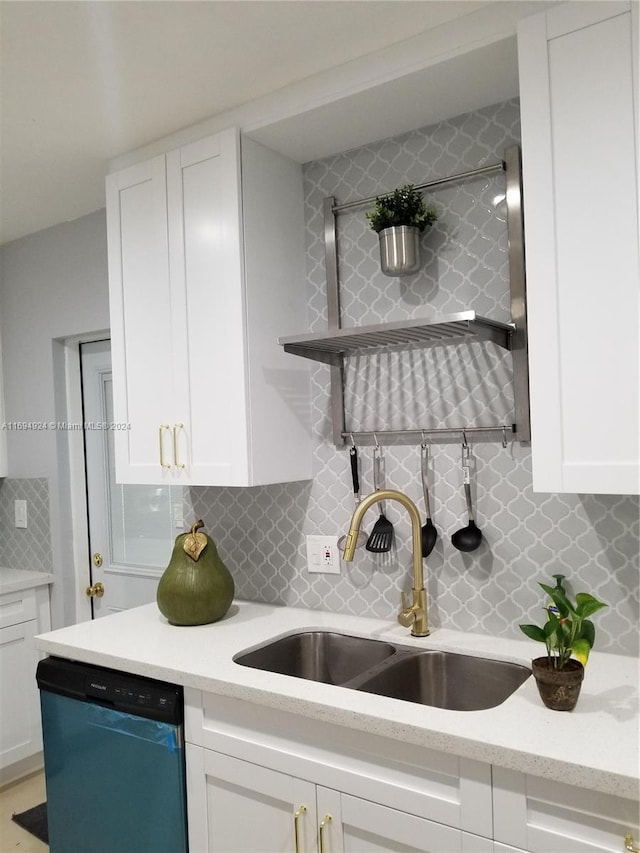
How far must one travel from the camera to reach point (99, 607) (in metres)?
3.21

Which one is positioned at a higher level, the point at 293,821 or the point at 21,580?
the point at 21,580

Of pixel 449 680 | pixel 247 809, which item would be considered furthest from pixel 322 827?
pixel 449 680

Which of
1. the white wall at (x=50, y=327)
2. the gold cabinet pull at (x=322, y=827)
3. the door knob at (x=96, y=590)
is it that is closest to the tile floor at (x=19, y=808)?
the white wall at (x=50, y=327)

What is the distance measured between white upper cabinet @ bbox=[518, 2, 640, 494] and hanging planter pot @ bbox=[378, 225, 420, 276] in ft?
1.46

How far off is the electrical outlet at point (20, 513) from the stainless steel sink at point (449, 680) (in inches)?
87.3

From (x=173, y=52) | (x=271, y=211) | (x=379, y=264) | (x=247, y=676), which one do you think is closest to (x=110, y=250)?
(x=271, y=211)

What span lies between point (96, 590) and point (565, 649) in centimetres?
239

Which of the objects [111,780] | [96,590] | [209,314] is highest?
[209,314]

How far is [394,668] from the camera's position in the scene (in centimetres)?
183

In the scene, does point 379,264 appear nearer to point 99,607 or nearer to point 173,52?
point 173,52

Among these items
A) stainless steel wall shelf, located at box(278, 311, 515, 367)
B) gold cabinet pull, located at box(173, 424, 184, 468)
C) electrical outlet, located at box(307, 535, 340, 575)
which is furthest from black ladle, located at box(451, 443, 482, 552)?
gold cabinet pull, located at box(173, 424, 184, 468)

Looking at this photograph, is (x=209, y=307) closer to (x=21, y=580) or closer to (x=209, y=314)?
(x=209, y=314)

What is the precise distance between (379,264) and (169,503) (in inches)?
56.4

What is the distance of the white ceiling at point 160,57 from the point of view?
163 cm
